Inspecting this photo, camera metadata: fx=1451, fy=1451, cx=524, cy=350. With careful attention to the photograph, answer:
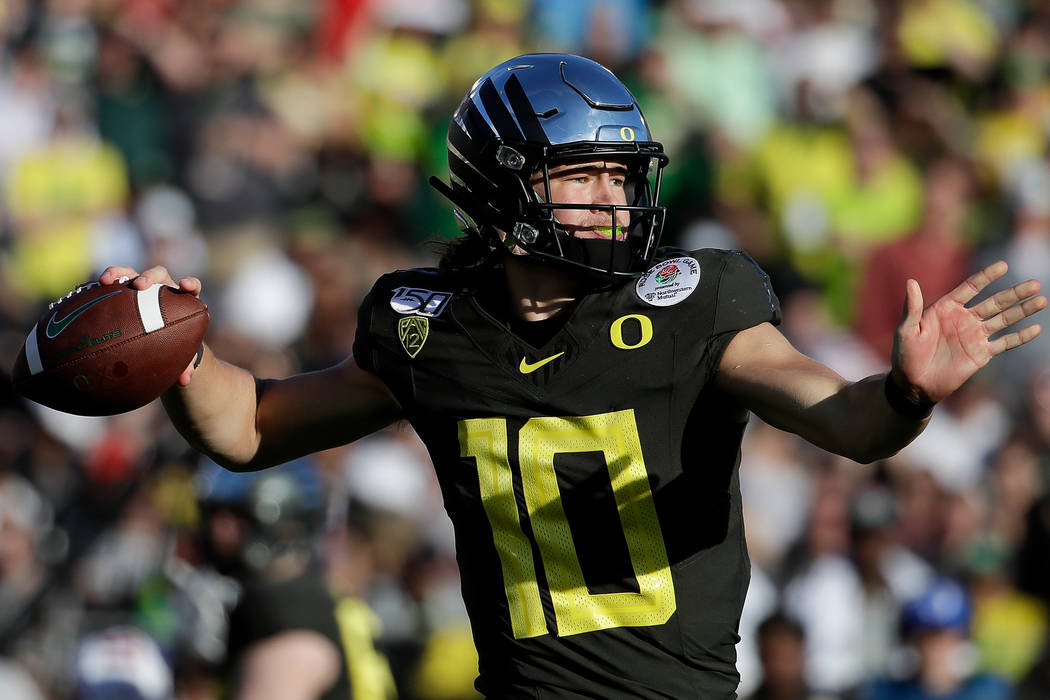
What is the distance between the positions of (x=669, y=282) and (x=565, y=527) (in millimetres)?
587

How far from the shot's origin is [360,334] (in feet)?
11.6

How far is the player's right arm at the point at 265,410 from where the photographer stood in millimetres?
3559

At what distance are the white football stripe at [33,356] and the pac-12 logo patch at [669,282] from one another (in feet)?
4.60

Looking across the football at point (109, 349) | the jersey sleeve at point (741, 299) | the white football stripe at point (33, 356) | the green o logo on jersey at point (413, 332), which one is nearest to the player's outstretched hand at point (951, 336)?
the jersey sleeve at point (741, 299)

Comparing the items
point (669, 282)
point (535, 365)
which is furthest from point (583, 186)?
point (535, 365)

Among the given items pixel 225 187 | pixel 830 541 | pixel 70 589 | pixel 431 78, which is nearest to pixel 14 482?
pixel 70 589

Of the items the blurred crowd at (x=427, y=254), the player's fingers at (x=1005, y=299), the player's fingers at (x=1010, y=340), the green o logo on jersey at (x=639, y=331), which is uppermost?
the player's fingers at (x=1005, y=299)

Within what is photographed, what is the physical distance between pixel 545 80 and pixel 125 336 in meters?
1.15

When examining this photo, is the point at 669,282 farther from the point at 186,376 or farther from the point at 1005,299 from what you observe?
the point at 186,376

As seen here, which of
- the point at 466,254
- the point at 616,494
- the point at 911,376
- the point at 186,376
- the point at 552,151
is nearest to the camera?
the point at 911,376

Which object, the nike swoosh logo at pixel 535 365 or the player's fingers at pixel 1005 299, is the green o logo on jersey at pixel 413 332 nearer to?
the nike swoosh logo at pixel 535 365

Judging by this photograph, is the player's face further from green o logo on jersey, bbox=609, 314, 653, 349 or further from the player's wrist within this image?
the player's wrist

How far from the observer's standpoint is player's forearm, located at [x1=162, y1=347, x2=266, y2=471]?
3570mm

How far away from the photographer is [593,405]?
3.13m
